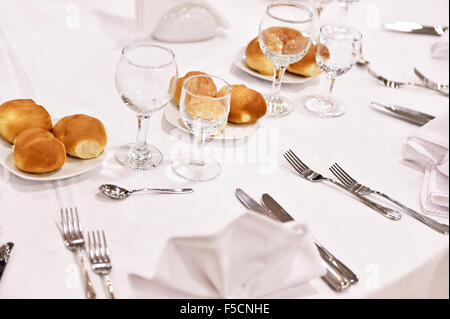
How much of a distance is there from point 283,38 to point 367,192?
37 cm

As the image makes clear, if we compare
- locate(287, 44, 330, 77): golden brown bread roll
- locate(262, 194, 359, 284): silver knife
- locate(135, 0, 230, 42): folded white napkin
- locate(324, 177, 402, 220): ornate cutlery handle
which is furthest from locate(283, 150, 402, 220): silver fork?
locate(135, 0, 230, 42): folded white napkin

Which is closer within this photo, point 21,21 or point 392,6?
point 21,21

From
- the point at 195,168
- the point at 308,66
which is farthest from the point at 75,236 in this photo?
the point at 308,66

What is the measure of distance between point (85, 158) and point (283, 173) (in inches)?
13.4

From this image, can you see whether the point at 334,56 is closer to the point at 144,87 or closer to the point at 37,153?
the point at 144,87

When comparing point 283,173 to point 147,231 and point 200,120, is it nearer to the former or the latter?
point 200,120

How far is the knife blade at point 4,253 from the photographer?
2.43ft

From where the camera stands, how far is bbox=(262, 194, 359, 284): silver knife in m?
0.80

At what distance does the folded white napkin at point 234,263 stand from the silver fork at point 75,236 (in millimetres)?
57

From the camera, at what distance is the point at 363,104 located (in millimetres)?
1277

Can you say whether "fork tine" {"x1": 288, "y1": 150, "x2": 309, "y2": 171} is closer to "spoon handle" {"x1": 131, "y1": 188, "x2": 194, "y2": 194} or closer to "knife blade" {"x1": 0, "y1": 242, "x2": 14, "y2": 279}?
"spoon handle" {"x1": 131, "y1": 188, "x2": 194, "y2": 194}

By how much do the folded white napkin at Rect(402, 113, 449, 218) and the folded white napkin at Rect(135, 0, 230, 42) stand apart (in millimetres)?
609

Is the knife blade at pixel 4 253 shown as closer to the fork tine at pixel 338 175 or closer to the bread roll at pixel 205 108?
the bread roll at pixel 205 108

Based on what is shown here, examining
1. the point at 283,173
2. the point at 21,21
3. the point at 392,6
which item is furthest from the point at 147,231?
the point at 392,6
